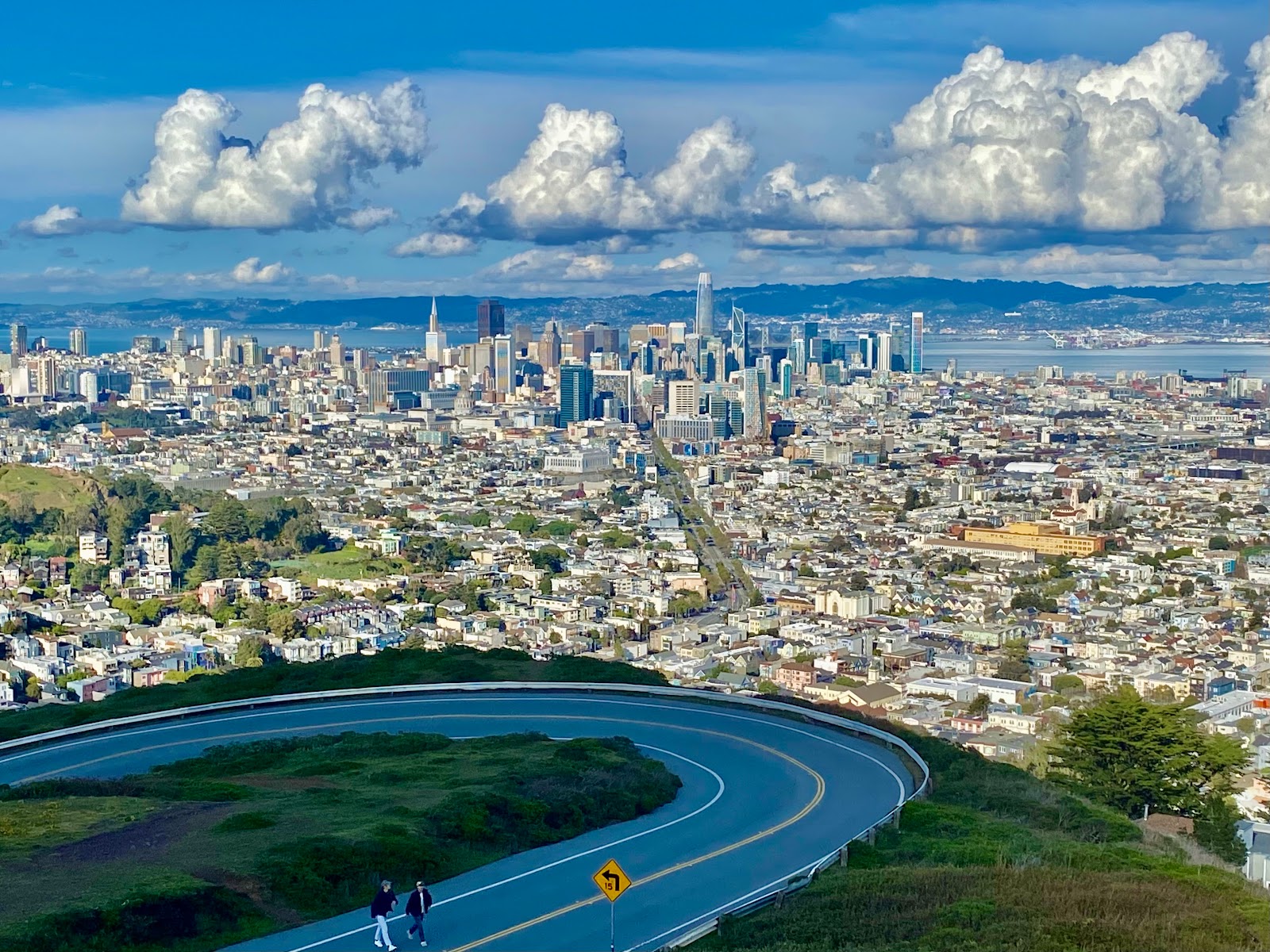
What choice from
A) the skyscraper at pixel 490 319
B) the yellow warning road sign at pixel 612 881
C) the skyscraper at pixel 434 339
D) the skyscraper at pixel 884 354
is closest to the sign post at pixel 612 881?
the yellow warning road sign at pixel 612 881

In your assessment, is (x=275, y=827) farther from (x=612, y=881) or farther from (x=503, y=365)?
(x=503, y=365)

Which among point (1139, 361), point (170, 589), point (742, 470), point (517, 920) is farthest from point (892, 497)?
point (517, 920)

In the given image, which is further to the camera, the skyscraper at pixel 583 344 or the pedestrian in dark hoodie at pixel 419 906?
the skyscraper at pixel 583 344

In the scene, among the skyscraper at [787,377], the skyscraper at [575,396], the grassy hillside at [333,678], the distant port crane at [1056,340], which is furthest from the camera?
the distant port crane at [1056,340]

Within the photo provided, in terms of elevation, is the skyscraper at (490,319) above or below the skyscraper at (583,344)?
above

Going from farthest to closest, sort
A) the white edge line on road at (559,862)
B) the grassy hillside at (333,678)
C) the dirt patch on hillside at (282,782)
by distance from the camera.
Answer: the grassy hillside at (333,678)
the dirt patch on hillside at (282,782)
the white edge line on road at (559,862)

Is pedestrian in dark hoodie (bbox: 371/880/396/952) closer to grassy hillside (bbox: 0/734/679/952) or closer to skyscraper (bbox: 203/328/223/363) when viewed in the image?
grassy hillside (bbox: 0/734/679/952)

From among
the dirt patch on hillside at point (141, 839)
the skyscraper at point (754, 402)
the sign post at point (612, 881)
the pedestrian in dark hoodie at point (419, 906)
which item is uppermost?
the sign post at point (612, 881)

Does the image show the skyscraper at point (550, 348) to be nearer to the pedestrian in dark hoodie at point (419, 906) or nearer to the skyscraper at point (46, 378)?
the skyscraper at point (46, 378)
